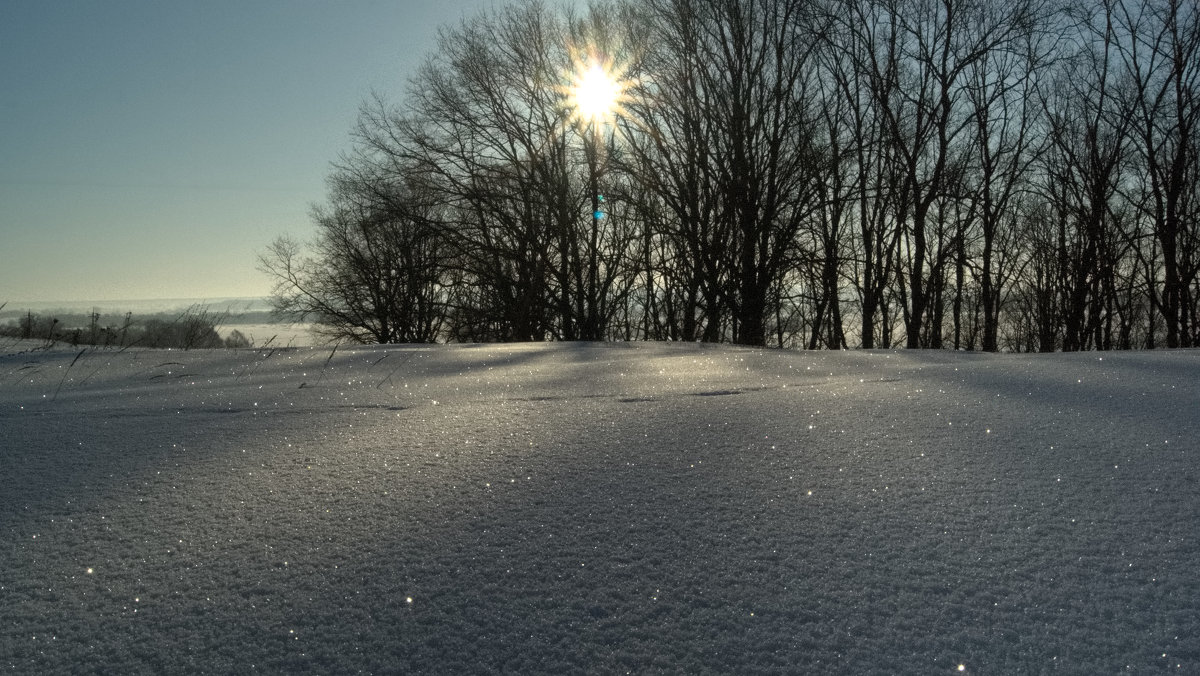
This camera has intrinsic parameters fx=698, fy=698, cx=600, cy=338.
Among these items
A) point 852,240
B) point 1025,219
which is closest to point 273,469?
point 852,240

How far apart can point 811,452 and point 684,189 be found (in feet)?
34.3

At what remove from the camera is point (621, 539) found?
1.14 metres

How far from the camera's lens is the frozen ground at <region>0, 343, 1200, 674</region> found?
875 mm

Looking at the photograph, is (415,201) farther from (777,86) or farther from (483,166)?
(777,86)

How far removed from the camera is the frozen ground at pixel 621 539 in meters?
0.88

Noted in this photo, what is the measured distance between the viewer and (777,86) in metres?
10.9

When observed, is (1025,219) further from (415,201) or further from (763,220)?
(415,201)

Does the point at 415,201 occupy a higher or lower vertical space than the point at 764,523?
higher

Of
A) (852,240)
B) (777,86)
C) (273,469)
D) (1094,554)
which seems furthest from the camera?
(852,240)

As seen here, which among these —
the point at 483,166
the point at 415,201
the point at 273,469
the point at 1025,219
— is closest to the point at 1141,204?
the point at 1025,219

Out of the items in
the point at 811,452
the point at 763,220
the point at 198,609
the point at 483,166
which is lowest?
the point at 198,609

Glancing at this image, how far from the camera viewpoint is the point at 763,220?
10969 mm

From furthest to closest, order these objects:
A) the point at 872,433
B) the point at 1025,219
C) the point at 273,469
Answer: the point at 1025,219, the point at 872,433, the point at 273,469

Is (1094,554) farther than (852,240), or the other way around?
(852,240)
